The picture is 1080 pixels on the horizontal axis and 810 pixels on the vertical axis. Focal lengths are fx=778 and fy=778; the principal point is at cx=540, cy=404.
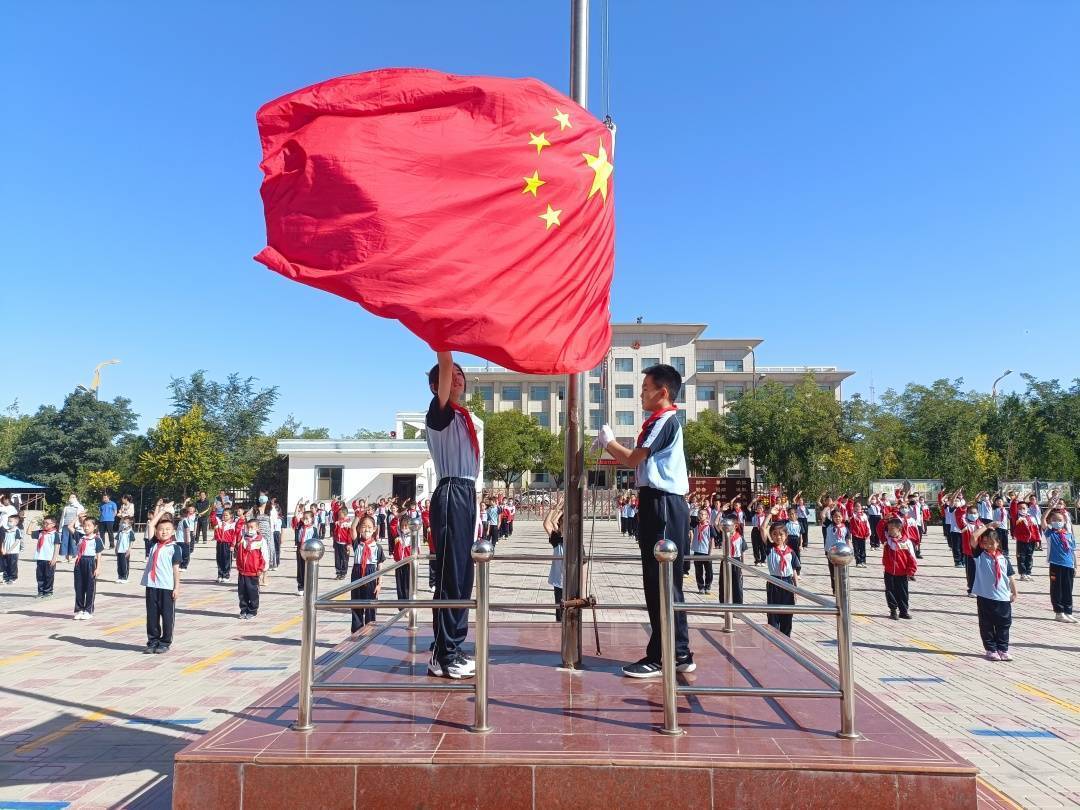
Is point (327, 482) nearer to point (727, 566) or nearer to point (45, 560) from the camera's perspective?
point (45, 560)

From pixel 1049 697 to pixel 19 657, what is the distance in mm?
12504

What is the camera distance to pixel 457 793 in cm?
352

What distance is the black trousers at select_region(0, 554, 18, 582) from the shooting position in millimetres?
18844

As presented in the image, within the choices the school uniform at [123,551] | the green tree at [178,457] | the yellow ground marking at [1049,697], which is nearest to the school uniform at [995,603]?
the yellow ground marking at [1049,697]

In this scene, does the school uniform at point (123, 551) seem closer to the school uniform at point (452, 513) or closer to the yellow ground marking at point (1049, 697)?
the school uniform at point (452, 513)

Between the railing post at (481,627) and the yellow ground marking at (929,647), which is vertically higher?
the railing post at (481,627)

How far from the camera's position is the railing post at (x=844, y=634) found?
371 cm

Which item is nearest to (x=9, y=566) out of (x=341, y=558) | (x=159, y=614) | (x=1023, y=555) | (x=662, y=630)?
(x=341, y=558)

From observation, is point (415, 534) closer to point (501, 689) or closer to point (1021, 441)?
point (501, 689)

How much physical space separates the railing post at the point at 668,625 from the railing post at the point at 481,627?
822 mm

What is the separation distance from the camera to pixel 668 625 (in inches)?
149

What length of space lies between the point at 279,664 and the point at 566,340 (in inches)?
278

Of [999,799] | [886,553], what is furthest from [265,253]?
[886,553]

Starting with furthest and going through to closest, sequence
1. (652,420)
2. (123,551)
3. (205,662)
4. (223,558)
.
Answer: (223,558) < (123,551) < (205,662) < (652,420)
